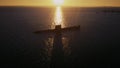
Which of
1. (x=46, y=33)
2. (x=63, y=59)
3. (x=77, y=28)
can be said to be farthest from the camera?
(x=77, y=28)

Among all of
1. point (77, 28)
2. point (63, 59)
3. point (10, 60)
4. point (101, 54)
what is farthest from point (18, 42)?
point (77, 28)

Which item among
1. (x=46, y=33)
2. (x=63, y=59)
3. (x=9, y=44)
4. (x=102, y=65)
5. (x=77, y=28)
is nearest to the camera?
(x=102, y=65)

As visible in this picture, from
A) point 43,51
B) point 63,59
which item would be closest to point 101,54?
point 63,59

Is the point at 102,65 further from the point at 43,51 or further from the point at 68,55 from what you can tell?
the point at 43,51

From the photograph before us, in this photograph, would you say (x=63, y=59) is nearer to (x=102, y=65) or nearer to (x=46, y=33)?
(x=102, y=65)

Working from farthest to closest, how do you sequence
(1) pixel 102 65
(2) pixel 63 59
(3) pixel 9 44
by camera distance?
(3) pixel 9 44, (2) pixel 63 59, (1) pixel 102 65

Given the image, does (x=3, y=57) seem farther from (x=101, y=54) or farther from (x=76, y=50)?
(x=101, y=54)

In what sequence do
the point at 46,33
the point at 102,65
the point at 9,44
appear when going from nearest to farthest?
the point at 102,65, the point at 9,44, the point at 46,33

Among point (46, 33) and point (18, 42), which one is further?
point (46, 33)

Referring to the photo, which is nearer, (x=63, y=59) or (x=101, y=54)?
(x=63, y=59)
